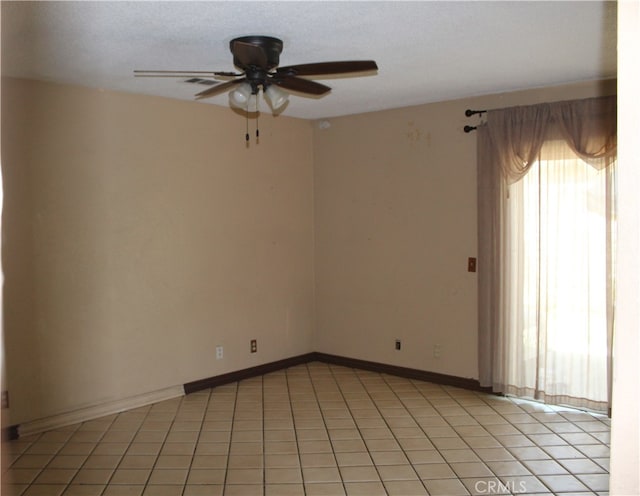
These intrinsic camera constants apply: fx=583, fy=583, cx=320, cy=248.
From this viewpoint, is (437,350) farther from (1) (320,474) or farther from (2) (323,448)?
(1) (320,474)

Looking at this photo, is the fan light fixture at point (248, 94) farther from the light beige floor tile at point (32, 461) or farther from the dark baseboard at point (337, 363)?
the dark baseboard at point (337, 363)

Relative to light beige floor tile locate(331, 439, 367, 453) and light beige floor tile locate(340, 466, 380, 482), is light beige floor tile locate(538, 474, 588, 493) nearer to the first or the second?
light beige floor tile locate(340, 466, 380, 482)

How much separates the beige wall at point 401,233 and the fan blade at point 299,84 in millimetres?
1918

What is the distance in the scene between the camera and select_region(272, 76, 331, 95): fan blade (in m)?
3.15

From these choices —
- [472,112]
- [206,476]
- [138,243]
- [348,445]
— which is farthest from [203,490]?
[472,112]

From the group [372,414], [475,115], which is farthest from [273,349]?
[475,115]

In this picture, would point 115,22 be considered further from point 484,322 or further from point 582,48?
point 484,322

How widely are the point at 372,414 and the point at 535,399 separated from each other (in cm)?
130

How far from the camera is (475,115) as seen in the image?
479 centimetres

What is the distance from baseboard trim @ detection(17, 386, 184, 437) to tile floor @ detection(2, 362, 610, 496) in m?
0.08

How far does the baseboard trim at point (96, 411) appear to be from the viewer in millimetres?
3973

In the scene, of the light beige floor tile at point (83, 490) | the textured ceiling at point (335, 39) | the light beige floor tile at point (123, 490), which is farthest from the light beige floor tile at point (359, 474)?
the textured ceiling at point (335, 39)

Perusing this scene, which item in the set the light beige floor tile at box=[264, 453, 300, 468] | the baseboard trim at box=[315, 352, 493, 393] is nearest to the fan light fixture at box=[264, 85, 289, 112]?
the light beige floor tile at box=[264, 453, 300, 468]

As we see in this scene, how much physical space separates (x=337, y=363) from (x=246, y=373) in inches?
38.4
